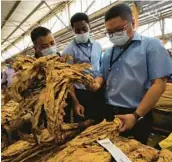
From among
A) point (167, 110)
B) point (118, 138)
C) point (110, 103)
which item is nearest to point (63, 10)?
point (167, 110)

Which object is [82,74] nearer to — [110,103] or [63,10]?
[110,103]

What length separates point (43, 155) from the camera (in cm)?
117

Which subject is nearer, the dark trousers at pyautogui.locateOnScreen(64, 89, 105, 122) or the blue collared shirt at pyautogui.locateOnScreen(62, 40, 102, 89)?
the dark trousers at pyautogui.locateOnScreen(64, 89, 105, 122)

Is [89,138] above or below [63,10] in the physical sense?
below

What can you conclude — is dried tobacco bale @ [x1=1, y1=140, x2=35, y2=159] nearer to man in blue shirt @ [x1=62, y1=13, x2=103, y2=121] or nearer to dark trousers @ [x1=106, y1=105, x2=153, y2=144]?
dark trousers @ [x1=106, y1=105, x2=153, y2=144]

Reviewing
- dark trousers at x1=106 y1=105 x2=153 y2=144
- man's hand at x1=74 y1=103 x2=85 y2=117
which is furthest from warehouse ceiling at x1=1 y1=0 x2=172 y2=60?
man's hand at x1=74 y1=103 x2=85 y2=117

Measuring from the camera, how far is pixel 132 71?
5.20 ft

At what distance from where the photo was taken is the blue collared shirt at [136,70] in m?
1.53

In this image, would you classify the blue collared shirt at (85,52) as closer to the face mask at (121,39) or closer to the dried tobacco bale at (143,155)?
the face mask at (121,39)

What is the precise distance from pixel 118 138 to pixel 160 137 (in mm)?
1837

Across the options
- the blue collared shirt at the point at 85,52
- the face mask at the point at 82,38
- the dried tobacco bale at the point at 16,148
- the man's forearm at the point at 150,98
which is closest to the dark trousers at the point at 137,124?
the man's forearm at the point at 150,98

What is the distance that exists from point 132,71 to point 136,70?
0.03 m

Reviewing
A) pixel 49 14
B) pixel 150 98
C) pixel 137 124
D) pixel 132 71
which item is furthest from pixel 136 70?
pixel 49 14

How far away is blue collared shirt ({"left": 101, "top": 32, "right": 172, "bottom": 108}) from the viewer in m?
1.53
